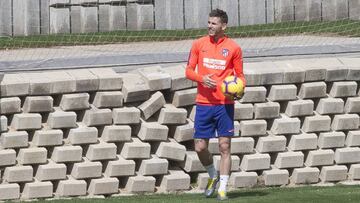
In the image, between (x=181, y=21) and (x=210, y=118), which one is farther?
(x=181, y=21)

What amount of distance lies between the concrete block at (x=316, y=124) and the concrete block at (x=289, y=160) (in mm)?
379

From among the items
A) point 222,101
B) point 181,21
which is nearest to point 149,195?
point 222,101

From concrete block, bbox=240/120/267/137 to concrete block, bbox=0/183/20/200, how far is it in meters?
3.15

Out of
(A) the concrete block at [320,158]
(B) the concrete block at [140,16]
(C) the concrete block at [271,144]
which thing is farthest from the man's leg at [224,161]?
(B) the concrete block at [140,16]

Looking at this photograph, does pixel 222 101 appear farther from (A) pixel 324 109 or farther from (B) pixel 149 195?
(A) pixel 324 109

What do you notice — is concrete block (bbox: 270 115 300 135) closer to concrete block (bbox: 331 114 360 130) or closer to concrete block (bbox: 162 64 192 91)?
concrete block (bbox: 331 114 360 130)

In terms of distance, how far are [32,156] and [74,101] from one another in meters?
0.85

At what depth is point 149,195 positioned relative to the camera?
44.8 feet

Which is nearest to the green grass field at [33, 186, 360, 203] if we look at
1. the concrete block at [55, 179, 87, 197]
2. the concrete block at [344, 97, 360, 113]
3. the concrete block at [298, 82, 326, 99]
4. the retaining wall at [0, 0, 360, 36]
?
the concrete block at [55, 179, 87, 197]

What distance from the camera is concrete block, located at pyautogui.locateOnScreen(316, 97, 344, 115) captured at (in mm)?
15367

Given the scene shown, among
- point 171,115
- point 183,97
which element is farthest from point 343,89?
point 171,115

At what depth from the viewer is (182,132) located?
14305mm

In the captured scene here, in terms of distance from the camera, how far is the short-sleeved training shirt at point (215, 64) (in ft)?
40.8

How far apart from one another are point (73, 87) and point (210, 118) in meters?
1.97
